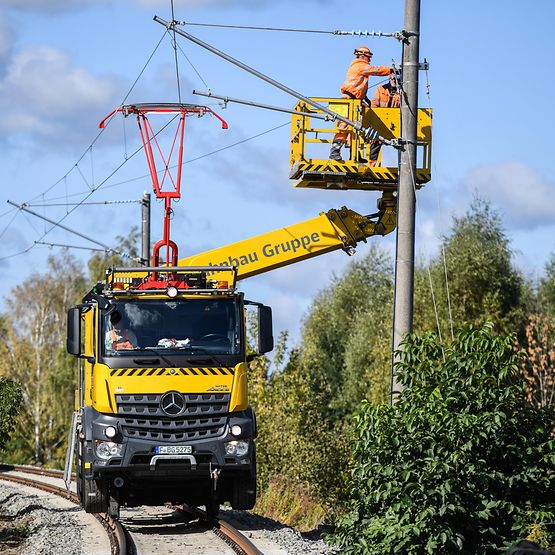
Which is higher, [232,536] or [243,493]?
[243,493]

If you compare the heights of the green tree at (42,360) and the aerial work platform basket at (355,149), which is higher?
the aerial work platform basket at (355,149)

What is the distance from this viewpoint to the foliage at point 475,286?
5122cm

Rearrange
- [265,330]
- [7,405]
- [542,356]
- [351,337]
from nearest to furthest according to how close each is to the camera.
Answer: [265,330], [7,405], [542,356], [351,337]

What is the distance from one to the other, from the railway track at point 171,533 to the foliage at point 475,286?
29523 mm

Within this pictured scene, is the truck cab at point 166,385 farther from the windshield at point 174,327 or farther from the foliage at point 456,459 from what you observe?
the foliage at point 456,459

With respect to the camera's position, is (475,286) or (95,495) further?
(475,286)

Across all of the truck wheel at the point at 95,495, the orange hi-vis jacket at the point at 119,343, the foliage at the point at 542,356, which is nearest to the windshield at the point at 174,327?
the orange hi-vis jacket at the point at 119,343

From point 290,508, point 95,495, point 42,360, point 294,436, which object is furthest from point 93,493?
point 42,360

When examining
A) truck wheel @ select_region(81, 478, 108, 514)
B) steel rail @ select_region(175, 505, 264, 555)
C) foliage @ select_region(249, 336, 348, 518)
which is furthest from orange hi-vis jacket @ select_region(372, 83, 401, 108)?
foliage @ select_region(249, 336, 348, 518)

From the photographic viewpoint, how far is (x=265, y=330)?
17484 mm

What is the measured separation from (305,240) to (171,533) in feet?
17.5

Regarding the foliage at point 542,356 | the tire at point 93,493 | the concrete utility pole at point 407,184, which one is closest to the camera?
the concrete utility pole at point 407,184

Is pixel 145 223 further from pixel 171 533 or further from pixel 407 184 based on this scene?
pixel 407 184

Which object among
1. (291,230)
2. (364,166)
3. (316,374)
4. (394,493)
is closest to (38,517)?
(291,230)
